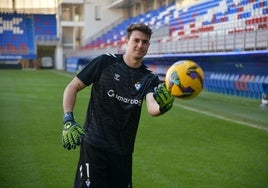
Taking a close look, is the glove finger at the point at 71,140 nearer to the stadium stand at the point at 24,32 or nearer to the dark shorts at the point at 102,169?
the dark shorts at the point at 102,169

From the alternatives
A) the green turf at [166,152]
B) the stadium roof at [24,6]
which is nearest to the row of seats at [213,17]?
the green turf at [166,152]

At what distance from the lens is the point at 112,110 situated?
4055 mm

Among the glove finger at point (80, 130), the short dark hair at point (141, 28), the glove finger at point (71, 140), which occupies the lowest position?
the glove finger at point (71, 140)

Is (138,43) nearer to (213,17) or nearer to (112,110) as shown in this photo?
(112,110)

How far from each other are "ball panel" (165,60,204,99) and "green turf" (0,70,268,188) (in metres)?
1.56

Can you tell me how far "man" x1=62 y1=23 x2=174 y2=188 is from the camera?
13.2 feet

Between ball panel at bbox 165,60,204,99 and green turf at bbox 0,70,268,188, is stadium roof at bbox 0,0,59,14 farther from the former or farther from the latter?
ball panel at bbox 165,60,204,99

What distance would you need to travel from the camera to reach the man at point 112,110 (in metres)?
4.02

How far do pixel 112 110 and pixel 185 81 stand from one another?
116cm

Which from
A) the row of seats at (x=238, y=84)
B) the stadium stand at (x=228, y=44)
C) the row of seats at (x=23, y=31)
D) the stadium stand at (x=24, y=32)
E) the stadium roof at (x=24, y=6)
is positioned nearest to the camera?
the row of seats at (x=238, y=84)

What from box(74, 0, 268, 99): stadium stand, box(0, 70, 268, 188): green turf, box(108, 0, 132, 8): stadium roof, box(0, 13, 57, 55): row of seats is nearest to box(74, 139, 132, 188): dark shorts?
box(0, 70, 268, 188): green turf

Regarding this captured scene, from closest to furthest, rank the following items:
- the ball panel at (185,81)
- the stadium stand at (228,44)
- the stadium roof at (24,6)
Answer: the ball panel at (185,81)
the stadium stand at (228,44)
the stadium roof at (24,6)

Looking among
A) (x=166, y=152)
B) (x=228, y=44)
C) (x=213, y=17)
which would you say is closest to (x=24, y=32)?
(x=213, y=17)

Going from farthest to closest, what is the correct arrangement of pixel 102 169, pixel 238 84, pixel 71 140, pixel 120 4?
pixel 120 4
pixel 238 84
pixel 102 169
pixel 71 140
